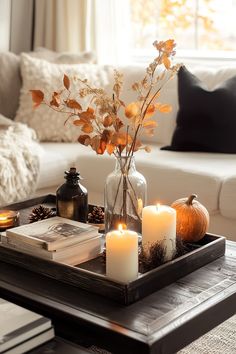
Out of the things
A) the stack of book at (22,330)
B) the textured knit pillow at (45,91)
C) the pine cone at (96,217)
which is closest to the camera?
the stack of book at (22,330)

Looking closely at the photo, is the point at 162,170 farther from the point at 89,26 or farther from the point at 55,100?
the point at 89,26

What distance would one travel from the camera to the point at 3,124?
321 cm

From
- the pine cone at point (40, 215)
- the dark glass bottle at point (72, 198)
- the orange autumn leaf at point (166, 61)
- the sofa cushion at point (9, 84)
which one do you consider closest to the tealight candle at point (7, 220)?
the pine cone at point (40, 215)

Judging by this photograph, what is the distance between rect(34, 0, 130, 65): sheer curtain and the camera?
4.10 m

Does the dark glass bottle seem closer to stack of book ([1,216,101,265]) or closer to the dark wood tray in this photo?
stack of book ([1,216,101,265])

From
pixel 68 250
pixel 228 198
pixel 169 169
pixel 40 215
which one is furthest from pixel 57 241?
pixel 169 169

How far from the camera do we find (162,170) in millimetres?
2859

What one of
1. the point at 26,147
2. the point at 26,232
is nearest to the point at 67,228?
the point at 26,232

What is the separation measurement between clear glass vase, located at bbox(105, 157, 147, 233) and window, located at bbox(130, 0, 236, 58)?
2.22 metres

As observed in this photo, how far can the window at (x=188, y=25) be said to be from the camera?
3877 millimetres

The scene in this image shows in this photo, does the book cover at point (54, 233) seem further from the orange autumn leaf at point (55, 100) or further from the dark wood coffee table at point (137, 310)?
the orange autumn leaf at point (55, 100)

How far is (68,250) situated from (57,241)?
38mm

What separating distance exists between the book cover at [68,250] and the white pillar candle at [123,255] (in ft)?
0.60

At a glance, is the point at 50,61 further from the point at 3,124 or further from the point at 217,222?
the point at 217,222
